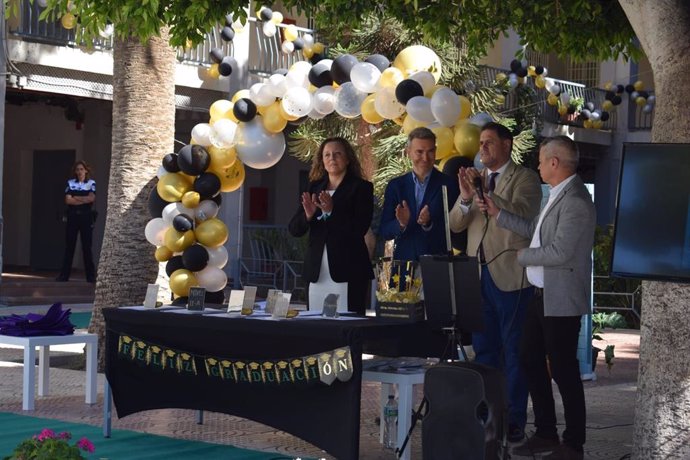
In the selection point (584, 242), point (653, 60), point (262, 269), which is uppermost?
point (653, 60)

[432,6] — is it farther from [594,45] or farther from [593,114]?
[593,114]

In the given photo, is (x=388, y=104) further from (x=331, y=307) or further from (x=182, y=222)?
(x=331, y=307)

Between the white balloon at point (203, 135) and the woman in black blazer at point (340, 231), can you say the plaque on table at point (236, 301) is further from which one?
the white balloon at point (203, 135)

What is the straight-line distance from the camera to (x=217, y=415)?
844 centimetres

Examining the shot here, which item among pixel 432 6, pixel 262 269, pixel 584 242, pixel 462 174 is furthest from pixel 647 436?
pixel 262 269

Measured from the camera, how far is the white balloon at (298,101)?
30.4 feet

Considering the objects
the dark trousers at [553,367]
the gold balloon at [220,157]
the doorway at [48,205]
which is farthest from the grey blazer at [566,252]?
the doorway at [48,205]

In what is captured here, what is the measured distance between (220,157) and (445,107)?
2.17 meters

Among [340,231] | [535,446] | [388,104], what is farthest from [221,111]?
[535,446]

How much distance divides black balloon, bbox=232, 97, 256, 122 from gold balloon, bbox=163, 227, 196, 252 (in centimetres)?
113

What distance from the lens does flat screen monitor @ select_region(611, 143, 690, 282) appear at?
5.56 metres

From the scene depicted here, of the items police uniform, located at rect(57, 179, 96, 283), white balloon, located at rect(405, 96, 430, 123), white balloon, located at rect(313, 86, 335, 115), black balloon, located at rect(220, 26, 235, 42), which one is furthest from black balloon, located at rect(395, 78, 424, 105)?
police uniform, located at rect(57, 179, 96, 283)

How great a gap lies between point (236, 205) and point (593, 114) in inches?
269

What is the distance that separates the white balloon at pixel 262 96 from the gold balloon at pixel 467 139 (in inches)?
68.2
